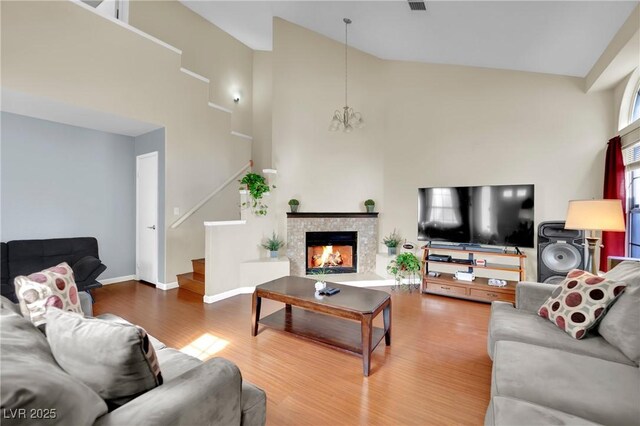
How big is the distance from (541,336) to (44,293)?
10.7 ft

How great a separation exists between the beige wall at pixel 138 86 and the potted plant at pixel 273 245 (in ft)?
4.14

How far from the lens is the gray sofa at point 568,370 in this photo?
4.09ft

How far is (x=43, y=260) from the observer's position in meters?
3.75

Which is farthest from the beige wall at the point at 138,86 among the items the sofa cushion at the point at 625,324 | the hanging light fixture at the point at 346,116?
the sofa cushion at the point at 625,324

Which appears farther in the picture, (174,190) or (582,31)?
(174,190)

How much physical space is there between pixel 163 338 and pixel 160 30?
488 cm

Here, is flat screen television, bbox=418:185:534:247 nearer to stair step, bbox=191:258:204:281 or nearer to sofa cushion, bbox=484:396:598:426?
sofa cushion, bbox=484:396:598:426

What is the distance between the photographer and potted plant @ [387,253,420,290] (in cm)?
455

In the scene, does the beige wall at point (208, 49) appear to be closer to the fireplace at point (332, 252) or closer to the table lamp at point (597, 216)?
the fireplace at point (332, 252)

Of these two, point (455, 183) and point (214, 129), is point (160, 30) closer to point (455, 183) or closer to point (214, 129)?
point (214, 129)

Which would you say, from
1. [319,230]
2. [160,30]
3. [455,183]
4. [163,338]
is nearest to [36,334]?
[163,338]

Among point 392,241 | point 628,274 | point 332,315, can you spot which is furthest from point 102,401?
point 392,241

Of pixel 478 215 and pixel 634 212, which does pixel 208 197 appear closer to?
pixel 478 215

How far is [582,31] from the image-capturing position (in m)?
3.15
